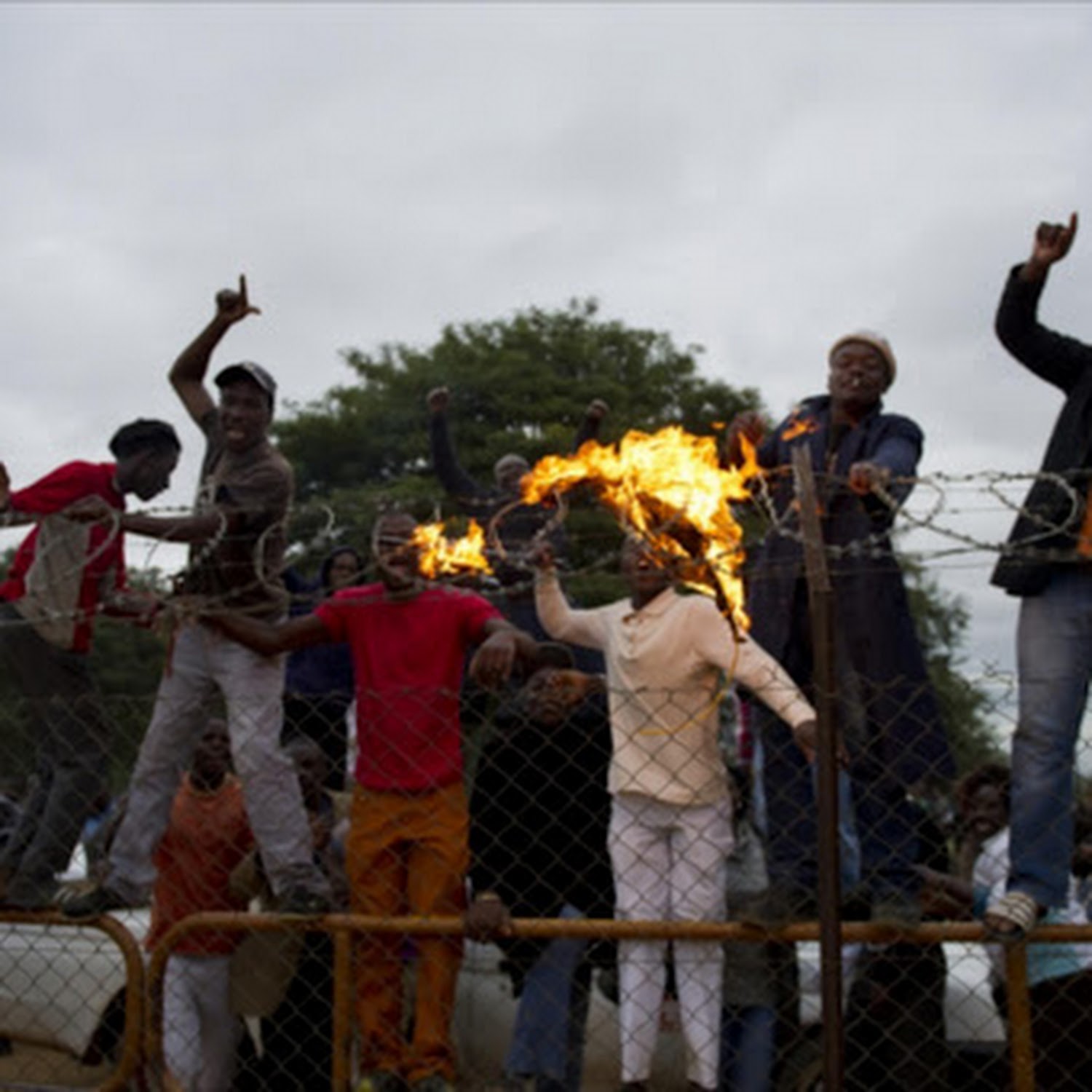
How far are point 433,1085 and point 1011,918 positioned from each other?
1.76m

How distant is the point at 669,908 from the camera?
4.51 meters

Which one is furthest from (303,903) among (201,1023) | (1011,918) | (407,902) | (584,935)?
(1011,918)

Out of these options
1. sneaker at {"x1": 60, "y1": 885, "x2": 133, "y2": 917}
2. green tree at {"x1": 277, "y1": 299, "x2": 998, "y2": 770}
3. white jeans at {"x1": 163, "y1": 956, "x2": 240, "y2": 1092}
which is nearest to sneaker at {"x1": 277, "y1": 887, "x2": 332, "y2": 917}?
sneaker at {"x1": 60, "y1": 885, "x2": 133, "y2": 917}

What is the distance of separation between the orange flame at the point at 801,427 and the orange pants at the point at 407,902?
1.88 metres

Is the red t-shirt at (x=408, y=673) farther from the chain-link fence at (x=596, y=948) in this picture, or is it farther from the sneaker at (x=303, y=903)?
the sneaker at (x=303, y=903)

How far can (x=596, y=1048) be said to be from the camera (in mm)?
5020

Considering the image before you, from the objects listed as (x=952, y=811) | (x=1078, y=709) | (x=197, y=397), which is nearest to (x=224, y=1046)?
(x=197, y=397)

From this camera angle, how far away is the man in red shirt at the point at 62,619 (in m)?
4.90

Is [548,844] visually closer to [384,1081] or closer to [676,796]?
[676,796]

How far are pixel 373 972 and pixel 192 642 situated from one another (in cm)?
143

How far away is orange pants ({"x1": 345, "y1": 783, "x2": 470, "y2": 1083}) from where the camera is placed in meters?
4.21

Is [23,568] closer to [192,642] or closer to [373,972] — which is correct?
[192,642]

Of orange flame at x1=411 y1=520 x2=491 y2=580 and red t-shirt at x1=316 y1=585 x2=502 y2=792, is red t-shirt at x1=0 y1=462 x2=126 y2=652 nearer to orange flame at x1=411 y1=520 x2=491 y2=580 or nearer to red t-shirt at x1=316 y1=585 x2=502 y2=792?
red t-shirt at x1=316 y1=585 x2=502 y2=792

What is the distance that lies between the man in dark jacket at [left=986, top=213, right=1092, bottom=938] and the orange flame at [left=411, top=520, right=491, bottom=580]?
6.13 ft
